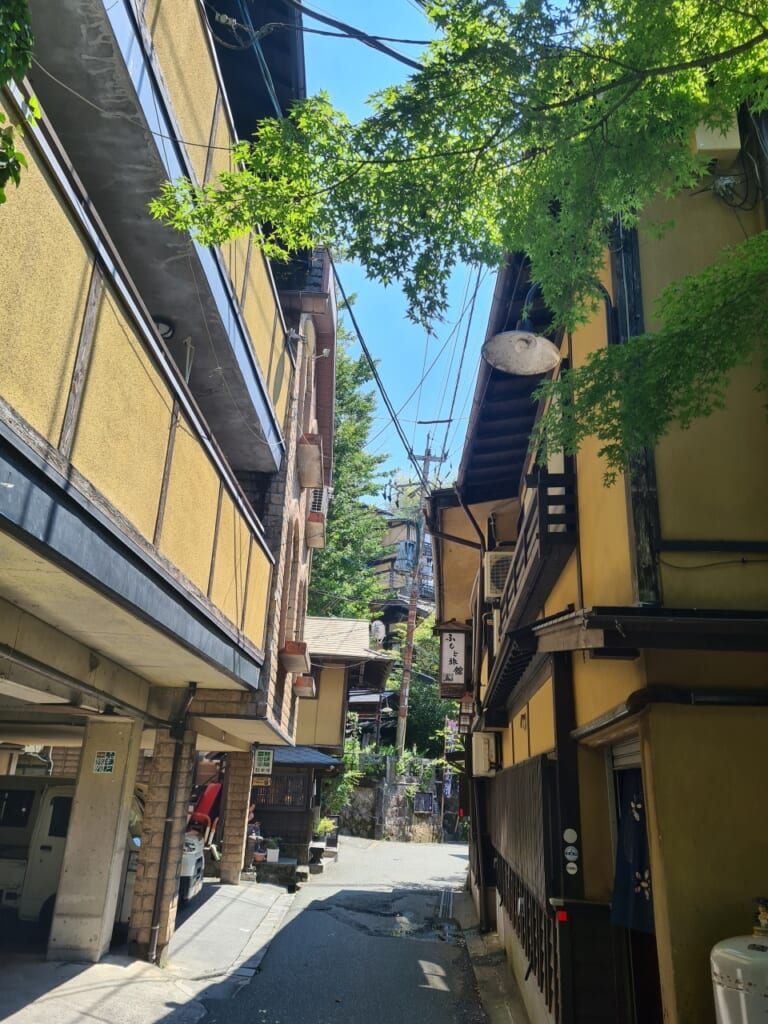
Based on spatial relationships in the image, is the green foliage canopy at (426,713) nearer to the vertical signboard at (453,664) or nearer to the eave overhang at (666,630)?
the vertical signboard at (453,664)

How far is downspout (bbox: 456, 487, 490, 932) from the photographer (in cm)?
1298

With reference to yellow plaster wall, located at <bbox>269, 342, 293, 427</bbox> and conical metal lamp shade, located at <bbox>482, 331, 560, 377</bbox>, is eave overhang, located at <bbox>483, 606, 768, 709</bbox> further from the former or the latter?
yellow plaster wall, located at <bbox>269, 342, 293, 427</bbox>

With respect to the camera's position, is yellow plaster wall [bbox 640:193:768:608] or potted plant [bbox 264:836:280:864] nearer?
yellow plaster wall [bbox 640:193:768:608]

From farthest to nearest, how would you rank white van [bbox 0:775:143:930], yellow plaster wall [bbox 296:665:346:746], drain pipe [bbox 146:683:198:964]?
yellow plaster wall [bbox 296:665:346:746] < white van [bbox 0:775:143:930] < drain pipe [bbox 146:683:198:964]

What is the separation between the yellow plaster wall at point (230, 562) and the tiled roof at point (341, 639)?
15.3 meters

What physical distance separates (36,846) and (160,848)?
8.52 ft

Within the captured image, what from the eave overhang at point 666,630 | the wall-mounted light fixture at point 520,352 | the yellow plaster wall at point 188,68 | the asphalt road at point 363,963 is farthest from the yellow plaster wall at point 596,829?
the yellow plaster wall at point 188,68

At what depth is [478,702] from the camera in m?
15.2

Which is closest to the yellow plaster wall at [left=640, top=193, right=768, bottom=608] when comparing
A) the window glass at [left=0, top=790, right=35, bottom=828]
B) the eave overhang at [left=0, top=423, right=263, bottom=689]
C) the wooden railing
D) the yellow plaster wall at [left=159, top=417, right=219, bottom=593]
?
the wooden railing

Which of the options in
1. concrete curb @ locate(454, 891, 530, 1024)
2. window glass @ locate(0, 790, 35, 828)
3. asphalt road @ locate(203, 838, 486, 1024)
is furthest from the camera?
window glass @ locate(0, 790, 35, 828)

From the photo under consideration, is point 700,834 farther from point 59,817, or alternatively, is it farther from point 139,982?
point 59,817

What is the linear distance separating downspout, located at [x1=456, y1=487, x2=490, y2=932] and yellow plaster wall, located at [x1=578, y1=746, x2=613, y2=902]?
6.54 m

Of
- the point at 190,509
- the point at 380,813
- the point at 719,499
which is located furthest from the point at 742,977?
the point at 380,813

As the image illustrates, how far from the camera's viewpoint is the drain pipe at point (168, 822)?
353 inches
